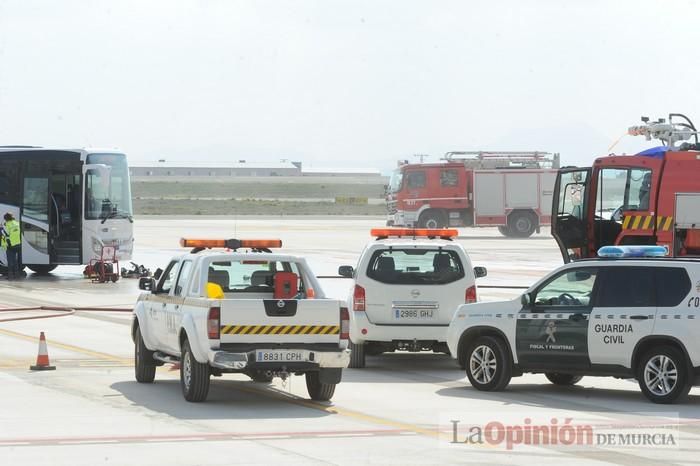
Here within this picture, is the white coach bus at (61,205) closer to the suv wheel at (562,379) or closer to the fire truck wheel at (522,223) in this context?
the suv wheel at (562,379)

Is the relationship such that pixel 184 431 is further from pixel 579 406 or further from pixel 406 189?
pixel 406 189

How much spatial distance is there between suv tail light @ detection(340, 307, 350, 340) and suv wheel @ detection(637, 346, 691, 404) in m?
3.17

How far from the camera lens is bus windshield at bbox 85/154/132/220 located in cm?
3553

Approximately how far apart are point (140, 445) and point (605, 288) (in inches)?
236

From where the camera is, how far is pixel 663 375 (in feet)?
47.0

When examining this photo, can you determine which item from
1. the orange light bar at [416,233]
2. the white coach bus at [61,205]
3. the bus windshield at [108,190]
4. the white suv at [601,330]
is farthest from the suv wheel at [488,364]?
the bus windshield at [108,190]

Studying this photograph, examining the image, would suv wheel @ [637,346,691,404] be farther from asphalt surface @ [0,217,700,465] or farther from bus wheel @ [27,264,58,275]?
bus wheel @ [27,264,58,275]

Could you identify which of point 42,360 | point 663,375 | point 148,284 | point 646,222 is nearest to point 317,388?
point 148,284

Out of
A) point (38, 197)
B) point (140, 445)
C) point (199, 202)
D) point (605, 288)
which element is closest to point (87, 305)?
point (38, 197)

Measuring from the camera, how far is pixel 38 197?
35.7 m

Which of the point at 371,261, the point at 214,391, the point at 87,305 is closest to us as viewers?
the point at 214,391

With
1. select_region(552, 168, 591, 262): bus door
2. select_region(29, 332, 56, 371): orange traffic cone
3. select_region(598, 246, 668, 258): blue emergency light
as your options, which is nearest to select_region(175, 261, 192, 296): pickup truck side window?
select_region(29, 332, 56, 371): orange traffic cone

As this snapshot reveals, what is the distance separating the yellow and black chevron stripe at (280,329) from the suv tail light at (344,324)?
0.15ft

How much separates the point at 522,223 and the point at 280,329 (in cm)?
4739
